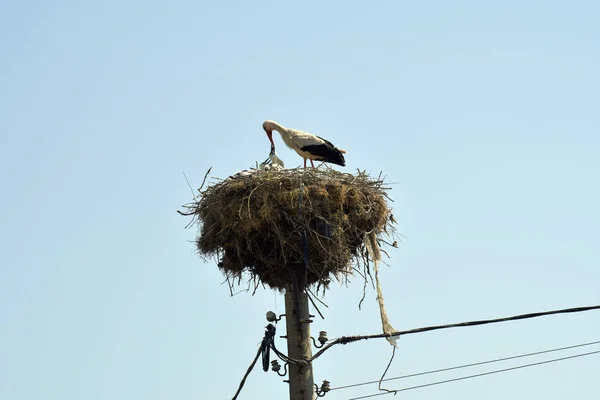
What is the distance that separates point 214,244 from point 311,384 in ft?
6.59

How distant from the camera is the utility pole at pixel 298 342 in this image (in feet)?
30.0

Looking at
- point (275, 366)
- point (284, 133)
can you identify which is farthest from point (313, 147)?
point (275, 366)

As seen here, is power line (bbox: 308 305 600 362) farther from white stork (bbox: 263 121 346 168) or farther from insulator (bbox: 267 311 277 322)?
white stork (bbox: 263 121 346 168)

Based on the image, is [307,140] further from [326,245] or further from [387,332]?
[387,332]

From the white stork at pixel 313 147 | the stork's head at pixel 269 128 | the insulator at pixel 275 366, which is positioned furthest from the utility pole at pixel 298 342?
the stork's head at pixel 269 128

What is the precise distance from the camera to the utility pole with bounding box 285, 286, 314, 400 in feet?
30.0

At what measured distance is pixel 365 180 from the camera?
10781mm

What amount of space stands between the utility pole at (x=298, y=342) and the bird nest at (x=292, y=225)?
0.26 metres

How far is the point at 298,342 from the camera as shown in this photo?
9.38 meters

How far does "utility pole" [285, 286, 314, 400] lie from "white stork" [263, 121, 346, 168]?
3.13m

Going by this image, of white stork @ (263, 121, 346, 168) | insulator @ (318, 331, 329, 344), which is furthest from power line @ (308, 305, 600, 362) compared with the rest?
white stork @ (263, 121, 346, 168)

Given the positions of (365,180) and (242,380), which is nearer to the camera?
(242,380)

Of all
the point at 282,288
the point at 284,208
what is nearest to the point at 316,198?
the point at 284,208

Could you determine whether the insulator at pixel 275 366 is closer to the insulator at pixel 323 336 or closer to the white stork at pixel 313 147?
the insulator at pixel 323 336
